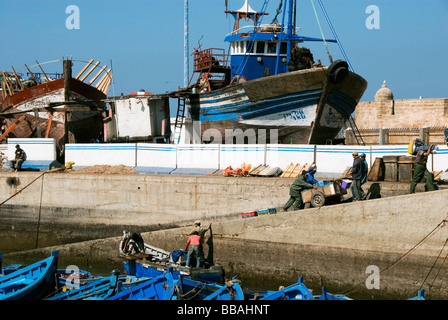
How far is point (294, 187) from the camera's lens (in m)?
15.9

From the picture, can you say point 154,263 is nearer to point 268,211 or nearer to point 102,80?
point 268,211

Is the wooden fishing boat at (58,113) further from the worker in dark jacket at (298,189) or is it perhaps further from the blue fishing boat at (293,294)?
the blue fishing boat at (293,294)

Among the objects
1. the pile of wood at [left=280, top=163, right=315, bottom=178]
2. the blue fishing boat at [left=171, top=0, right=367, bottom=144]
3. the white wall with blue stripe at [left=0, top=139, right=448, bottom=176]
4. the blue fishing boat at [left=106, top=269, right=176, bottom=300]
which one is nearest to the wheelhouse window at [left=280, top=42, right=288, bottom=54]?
the blue fishing boat at [left=171, top=0, right=367, bottom=144]

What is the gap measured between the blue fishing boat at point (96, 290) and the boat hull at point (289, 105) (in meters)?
11.0

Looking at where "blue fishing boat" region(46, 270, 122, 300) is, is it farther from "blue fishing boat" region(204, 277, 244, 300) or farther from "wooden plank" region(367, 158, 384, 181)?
"wooden plank" region(367, 158, 384, 181)

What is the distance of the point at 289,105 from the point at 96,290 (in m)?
11.6

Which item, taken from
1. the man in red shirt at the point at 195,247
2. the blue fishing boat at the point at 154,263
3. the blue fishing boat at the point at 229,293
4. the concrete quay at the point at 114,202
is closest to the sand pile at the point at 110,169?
the concrete quay at the point at 114,202

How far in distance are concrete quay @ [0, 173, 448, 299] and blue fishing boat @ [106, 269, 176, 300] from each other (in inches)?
148

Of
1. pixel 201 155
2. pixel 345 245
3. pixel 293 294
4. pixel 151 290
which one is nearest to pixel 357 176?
pixel 345 245

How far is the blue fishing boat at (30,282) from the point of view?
12680mm

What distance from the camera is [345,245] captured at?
14633 mm

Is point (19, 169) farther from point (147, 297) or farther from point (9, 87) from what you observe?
point (147, 297)

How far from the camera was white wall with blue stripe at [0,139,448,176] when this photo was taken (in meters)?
18.7

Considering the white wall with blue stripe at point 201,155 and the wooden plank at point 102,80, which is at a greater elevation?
the wooden plank at point 102,80
